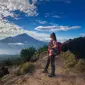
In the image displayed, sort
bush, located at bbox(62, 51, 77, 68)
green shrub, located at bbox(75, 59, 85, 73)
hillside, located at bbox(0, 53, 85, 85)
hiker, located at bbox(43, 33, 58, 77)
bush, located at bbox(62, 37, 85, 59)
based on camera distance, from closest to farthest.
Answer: hillside, located at bbox(0, 53, 85, 85) → hiker, located at bbox(43, 33, 58, 77) → green shrub, located at bbox(75, 59, 85, 73) → bush, located at bbox(62, 51, 77, 68) → bush, located at bbox(62, 37, 85, 59)

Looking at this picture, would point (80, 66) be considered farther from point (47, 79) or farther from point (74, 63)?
point (47, 79)

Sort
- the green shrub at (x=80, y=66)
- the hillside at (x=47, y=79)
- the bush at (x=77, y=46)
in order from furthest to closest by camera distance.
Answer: the bush at (x=77, y=46)
the green shrub at (x=80, y=66)
the hillside at (x=47, y=79)

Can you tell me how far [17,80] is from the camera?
13.9 metres

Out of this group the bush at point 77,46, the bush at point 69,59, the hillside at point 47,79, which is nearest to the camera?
the hillside at point 47,79

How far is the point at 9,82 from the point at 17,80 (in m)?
0.52

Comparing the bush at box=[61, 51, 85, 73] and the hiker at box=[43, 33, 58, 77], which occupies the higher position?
the hiker at box=[43, 33, 58, 77]

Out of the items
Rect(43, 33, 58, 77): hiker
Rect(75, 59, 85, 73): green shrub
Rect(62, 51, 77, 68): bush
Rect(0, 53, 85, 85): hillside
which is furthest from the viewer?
Rect(62, 51, 77, 68): bush

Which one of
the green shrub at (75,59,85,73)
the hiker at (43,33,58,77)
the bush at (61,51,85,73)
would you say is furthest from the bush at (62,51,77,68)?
the hiker at (43,33,58,77)

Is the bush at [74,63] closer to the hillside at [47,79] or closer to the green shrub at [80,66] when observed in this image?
the green shrub at [80,66]

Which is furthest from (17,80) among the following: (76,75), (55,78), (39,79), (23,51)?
(23,51)

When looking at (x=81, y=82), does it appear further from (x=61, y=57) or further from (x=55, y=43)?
(x=61, y=57)

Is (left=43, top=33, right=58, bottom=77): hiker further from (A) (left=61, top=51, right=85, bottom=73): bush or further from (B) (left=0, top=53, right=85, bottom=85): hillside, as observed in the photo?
(A) (left=61, top=51, right=85, bottom=73): bush

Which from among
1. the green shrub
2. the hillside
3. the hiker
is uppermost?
the hiker

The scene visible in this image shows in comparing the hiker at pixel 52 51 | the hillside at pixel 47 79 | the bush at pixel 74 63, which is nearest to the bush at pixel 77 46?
the bush at pixel 74 63
